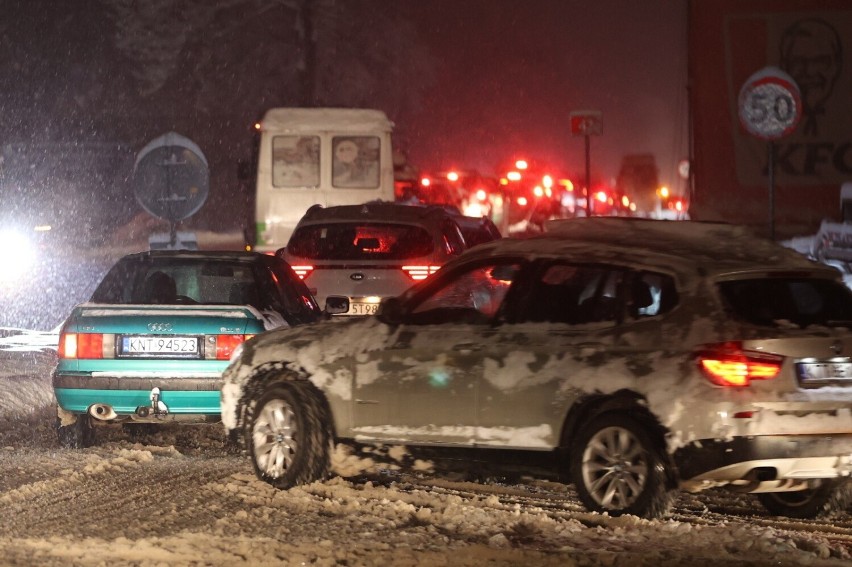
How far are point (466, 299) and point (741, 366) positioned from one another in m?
3.07

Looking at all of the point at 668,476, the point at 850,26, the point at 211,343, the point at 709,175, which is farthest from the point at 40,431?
the point at 850,26

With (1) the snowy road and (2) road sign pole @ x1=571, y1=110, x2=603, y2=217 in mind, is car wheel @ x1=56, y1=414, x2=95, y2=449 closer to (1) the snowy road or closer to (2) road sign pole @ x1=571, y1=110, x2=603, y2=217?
(1) the snowy road

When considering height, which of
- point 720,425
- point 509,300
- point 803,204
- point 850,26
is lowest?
point 720,425

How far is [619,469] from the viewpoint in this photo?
26.0 ft

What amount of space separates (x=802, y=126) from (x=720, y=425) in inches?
953

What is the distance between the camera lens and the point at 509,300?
859cm

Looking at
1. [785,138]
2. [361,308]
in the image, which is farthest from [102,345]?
[785,138]

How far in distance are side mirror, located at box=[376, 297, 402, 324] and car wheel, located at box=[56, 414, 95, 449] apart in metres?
2.87

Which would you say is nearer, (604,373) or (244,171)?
(604,373)

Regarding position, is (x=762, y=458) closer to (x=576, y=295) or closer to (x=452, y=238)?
(x=576, y=295)

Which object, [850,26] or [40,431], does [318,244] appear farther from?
[850,26]

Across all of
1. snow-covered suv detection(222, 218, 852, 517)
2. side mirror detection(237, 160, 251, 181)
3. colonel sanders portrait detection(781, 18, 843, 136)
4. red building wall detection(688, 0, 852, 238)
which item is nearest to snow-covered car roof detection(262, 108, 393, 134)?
side mirror detection(237, 160, 251, 181)

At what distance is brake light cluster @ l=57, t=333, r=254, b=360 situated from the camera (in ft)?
34.2

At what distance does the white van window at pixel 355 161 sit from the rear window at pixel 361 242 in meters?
10.7
